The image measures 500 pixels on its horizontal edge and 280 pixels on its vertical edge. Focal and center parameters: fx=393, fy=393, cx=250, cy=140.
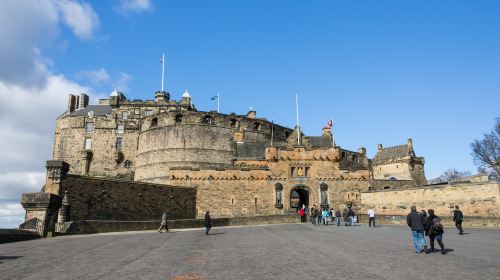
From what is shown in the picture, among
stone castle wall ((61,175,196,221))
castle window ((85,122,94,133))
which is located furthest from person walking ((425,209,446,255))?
castle window ((85,122,94,133))

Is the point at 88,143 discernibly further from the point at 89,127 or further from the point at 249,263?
the point at 249,263

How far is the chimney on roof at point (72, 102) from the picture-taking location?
62.3 m

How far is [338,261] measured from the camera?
8.66m

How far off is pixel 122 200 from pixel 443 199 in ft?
73.8

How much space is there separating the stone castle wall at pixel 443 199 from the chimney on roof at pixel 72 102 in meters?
Answer: 48.0

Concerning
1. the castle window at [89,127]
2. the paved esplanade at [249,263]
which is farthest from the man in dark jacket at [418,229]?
the castle window at [89,127]

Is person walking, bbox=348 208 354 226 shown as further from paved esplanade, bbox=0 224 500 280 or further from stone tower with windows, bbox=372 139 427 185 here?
stone tower with windows, bbox=372 139 427 185

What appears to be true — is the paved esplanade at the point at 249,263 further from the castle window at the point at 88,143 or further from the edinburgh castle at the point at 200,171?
the castle window at the point at 88,143

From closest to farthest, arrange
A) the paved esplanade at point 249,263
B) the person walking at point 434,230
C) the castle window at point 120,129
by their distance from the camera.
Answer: the paved esplanade at point 249,263 < the person walking at point 434,230 < the castle window at point 120,129

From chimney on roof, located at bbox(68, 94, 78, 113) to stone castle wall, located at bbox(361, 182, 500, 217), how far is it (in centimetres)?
4800

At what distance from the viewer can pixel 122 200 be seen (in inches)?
1046

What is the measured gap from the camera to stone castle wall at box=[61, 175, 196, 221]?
75.9 feet

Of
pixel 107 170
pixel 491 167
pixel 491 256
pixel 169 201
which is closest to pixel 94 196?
pixel 169 201

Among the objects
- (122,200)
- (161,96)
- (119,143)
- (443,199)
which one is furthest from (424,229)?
(161,96)
